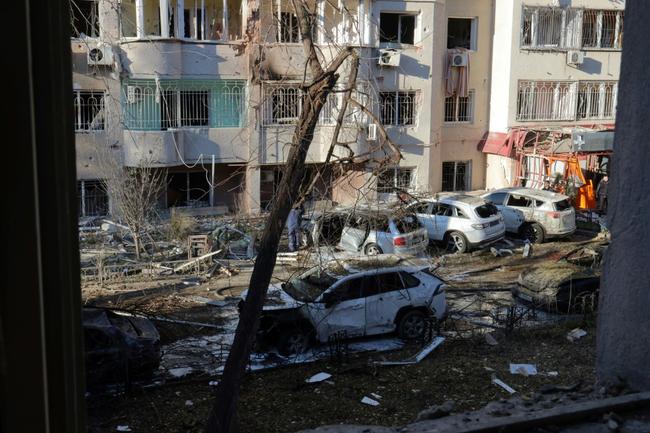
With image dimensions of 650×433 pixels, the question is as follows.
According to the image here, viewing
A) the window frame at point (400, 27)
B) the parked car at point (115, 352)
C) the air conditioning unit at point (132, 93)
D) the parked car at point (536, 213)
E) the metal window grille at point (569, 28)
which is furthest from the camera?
the metal window grille at point (569, 28)

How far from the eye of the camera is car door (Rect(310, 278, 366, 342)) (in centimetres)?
1281

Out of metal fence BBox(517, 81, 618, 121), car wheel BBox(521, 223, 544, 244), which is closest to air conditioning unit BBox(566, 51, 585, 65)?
metal fence BBox(517, 81, 618, 121)

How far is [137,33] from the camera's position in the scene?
21.9 meters

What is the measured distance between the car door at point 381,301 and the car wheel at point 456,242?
7.35 metres

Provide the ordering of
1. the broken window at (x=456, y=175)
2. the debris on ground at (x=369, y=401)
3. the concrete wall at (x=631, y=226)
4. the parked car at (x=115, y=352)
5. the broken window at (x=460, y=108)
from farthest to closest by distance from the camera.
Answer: the broken window at (x=456, y=175) < the broken window at (x=460, y=108) < the parked car at (x=115, y=352) < the debris on ground at (x=369, y=401) < the concrete wall at (x=631, y=226)

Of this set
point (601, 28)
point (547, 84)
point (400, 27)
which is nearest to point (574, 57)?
point (547, 84)

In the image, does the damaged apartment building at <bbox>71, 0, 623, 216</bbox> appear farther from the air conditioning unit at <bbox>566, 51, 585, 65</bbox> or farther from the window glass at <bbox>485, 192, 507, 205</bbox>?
the window glass at <bbox>485, 192, 507, 205</bbox>

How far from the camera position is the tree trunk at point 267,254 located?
8.16 meters

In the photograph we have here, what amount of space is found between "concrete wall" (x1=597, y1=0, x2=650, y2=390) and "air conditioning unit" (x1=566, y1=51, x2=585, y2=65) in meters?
26.2

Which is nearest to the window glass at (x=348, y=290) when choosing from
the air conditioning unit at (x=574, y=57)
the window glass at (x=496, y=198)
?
the window glass at (x=496, y=198)

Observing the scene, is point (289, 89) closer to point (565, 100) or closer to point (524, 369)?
point (524, 369)

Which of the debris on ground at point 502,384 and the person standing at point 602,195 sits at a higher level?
the person standing at point 602,195

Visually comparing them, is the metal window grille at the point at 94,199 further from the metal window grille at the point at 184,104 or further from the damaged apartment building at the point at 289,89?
the metal window grille at the point at 184,104

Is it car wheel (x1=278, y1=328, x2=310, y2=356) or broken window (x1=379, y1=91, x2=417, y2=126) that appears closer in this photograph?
car wheel (x1=278, y1=328, x2=310, y2=356)
